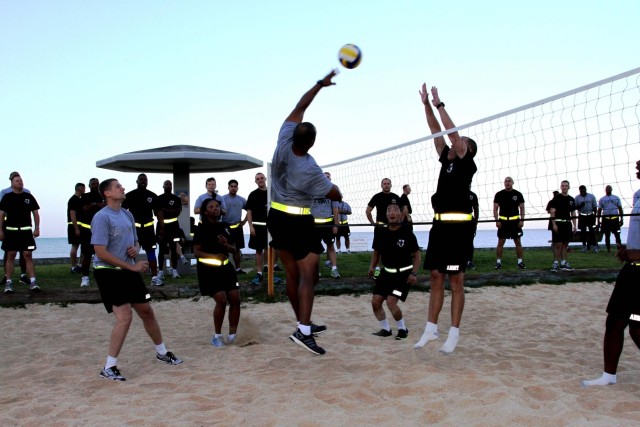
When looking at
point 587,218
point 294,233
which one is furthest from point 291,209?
point 587,218

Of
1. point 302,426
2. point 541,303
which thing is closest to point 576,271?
point 541,303

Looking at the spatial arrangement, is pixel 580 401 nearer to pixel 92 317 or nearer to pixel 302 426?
pixel 302 426

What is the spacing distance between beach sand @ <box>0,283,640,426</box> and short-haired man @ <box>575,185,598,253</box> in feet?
21.5

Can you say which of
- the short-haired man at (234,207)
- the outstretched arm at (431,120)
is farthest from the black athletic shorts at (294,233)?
the short-haired man at (234,207)

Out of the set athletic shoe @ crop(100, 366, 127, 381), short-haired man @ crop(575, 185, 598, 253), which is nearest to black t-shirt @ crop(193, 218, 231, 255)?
athletic shoe @ crop(100, 366, 127, 381)

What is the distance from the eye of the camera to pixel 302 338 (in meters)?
4.29

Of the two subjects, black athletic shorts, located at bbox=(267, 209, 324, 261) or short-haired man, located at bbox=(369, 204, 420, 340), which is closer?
black athletic shorts, located at bbox=(267, 209, 324, 261)

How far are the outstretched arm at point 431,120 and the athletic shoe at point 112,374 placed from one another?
3204 millimetres

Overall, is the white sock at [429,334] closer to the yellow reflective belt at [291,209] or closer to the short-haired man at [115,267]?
the yellow reflective belt at [291,209]

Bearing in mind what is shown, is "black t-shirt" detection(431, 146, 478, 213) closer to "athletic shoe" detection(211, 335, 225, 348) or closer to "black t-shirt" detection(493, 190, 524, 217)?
"athletic shoe" detection(211, 335, 225, 348)

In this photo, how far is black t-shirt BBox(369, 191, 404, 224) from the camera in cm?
811

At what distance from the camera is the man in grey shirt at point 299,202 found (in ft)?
13.9

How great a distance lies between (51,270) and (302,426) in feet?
30.5

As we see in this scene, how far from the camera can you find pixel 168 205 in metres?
8.66
